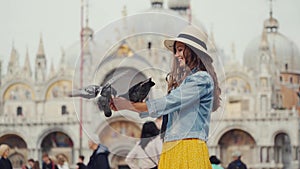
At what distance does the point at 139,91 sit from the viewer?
417cm

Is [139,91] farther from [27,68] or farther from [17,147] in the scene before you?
[27,68]

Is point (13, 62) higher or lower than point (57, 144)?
higher

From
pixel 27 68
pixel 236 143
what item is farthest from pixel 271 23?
pixel 27 68

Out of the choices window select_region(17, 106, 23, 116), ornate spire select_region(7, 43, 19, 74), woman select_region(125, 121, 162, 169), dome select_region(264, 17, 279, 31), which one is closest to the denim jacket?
woman select_region(125, 121, 162, 169)

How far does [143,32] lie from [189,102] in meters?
0.64

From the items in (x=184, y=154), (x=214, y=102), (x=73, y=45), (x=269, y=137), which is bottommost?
(x=184, y=154)

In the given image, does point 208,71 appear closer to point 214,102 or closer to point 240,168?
point 214,102

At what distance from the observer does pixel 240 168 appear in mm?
14039

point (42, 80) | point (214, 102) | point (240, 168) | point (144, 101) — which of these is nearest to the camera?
point (144, 101)

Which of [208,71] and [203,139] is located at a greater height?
[208,71]

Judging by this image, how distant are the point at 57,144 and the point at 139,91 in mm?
39852

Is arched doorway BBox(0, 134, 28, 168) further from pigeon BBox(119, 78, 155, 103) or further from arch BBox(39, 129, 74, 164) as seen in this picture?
pigeon BBox(119, 78, 155, 103)

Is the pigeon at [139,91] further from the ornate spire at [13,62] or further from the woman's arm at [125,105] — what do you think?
the ornate spire at [13,62]

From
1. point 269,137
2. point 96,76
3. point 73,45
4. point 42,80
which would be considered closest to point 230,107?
point 269,137
